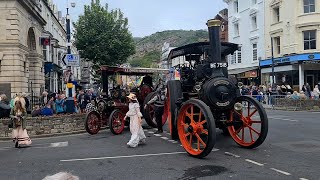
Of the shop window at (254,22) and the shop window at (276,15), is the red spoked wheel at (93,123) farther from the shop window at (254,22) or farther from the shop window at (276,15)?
the shop window at (254,22)

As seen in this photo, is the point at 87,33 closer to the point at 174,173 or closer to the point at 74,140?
the point at 74,140

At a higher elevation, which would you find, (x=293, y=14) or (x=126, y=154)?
(x=293, y=14)

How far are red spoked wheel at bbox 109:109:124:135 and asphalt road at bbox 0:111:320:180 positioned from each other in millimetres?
1627

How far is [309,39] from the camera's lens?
34594mm

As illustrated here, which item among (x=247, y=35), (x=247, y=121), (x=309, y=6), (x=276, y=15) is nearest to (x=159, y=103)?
(x=247, y=121)

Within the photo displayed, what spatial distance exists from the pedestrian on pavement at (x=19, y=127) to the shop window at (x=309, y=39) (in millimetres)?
27864

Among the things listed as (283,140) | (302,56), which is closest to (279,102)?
(302,56)

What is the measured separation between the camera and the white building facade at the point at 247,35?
4056cm

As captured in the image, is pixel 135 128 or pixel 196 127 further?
pixel 135 128

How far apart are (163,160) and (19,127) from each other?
5.86 m

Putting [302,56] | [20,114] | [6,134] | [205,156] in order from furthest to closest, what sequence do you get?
[302,56] < [6,134] < [20,114] < [205,156]

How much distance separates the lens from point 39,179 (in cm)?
786

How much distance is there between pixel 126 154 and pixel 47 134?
6.22 meters

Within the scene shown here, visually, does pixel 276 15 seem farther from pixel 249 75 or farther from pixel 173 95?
pixel 173 95
